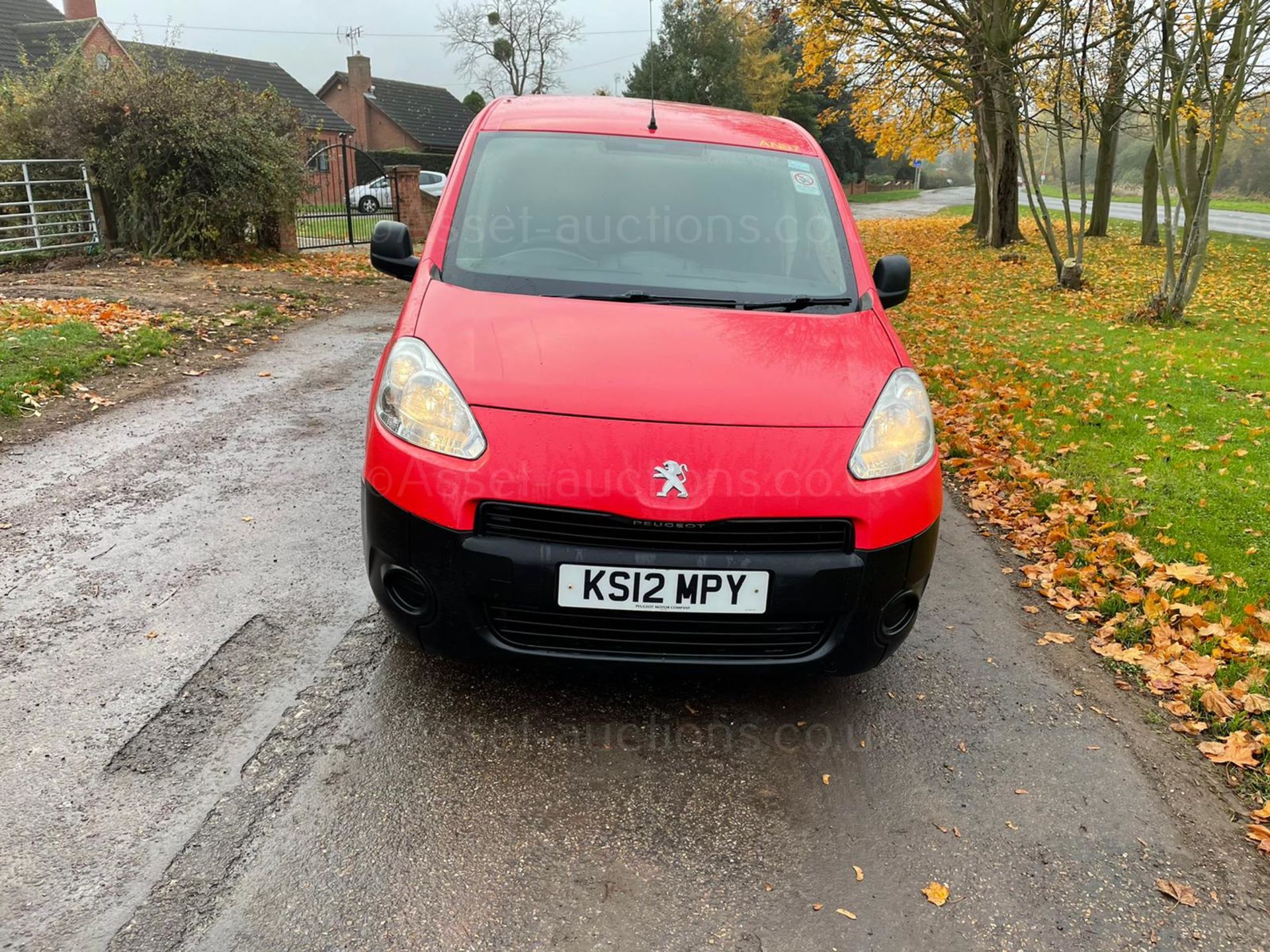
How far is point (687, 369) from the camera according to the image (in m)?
2.75

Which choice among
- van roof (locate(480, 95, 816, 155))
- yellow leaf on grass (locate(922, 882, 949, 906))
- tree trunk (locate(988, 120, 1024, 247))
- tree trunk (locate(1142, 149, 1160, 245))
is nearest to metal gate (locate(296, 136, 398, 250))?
van roof (locate(480, 95, 816, 155))

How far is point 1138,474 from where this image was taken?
5316mm

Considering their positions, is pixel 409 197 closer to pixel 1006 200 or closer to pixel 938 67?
pixel 938 67

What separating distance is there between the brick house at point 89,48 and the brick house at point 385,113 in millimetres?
9755

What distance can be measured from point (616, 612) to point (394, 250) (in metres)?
2.10

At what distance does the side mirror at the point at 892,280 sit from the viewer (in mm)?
3736

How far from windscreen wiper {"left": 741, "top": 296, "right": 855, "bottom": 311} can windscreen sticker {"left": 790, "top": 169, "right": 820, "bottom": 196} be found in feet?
2.26

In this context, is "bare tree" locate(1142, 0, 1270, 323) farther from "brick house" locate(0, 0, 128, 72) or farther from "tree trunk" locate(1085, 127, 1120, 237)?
"brick house" locate(0, 0, 128, 72)

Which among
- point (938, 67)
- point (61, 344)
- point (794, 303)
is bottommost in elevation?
point (61, 344)

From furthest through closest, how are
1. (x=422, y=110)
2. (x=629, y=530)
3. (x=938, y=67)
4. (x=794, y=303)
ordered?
(x=422, y=110) < (x=938, y=67) < (x=794, y=303) < (x=629, y=530)

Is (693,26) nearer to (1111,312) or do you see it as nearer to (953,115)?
(953,115)

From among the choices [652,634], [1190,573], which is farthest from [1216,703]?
[652,634]

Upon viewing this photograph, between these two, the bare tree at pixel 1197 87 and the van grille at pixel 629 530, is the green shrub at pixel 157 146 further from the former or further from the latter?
the van grille at pixel 629 530

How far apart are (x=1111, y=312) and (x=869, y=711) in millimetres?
10243
